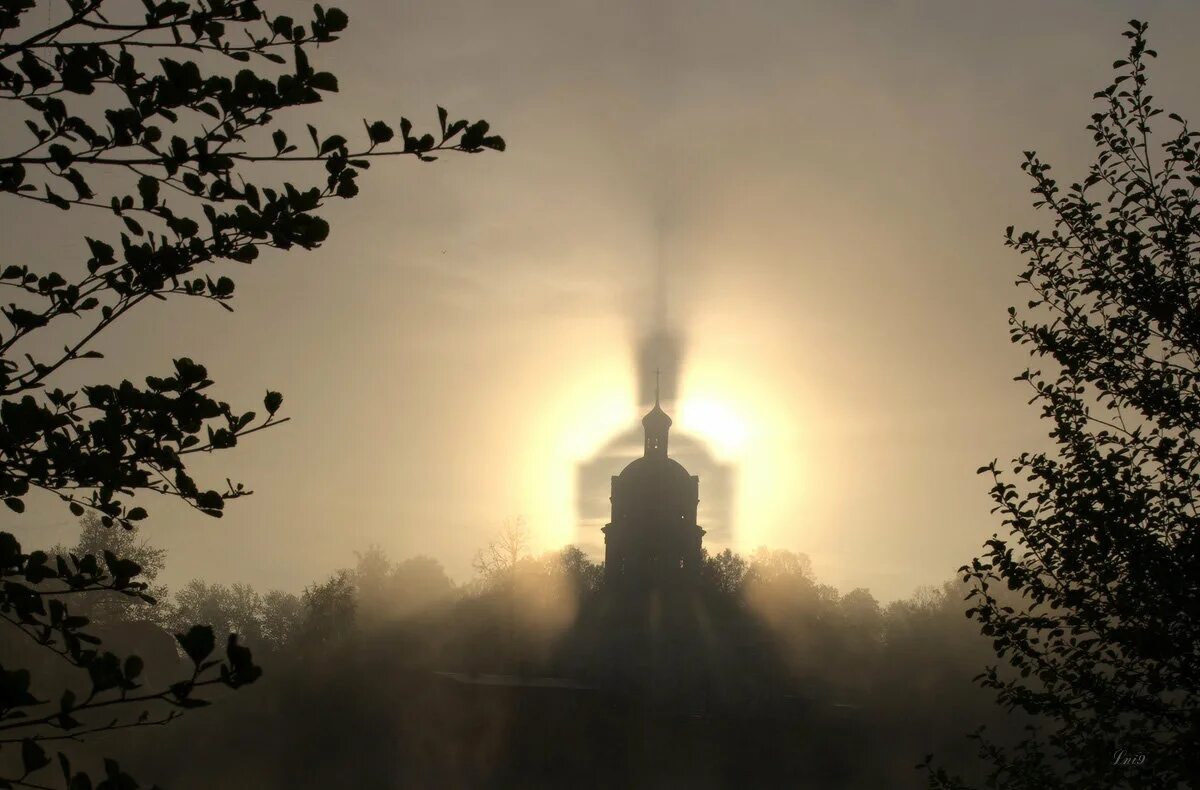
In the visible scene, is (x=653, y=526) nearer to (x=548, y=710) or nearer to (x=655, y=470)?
(x=655, y=470)

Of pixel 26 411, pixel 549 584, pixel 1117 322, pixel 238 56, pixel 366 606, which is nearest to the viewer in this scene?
pixel 26 411

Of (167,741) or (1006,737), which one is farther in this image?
(1006,737)

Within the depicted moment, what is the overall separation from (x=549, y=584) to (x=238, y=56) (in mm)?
77631

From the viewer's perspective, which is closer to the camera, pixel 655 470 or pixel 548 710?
pixel 548 710

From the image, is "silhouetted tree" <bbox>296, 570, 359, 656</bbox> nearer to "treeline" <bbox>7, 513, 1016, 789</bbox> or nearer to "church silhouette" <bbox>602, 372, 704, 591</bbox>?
"treeline" <bbox>7, 513, 1016, 789</bbox>

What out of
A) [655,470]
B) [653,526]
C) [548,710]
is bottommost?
[548,710]

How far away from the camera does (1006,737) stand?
51250mm

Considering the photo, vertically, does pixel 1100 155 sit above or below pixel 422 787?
above

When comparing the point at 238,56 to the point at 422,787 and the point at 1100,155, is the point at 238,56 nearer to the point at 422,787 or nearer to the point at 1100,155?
the point at 1100,155

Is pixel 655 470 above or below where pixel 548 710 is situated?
above

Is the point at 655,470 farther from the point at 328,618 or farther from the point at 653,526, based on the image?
the point at 328,618

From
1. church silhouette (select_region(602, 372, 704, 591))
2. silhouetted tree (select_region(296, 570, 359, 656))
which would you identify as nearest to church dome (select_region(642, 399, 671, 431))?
church silhouette (select_region(602, 372, 704, 591))

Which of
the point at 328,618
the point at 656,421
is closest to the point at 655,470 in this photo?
the point at 656,421

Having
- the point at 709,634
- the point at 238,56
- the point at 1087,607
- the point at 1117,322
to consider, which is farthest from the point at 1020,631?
the point at 709,634
